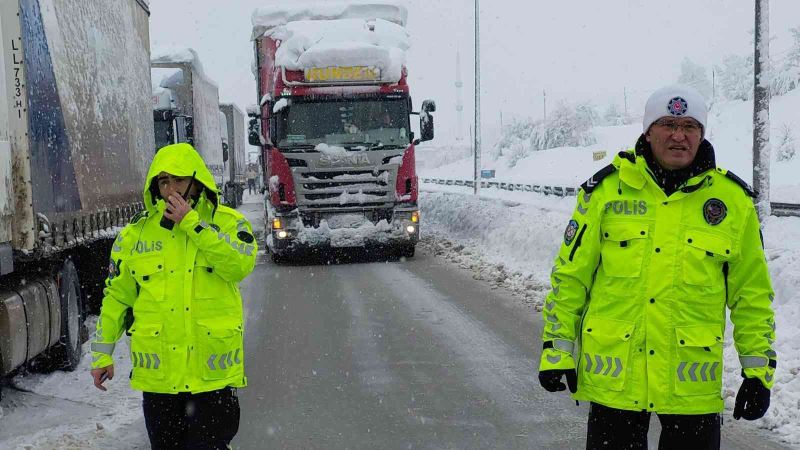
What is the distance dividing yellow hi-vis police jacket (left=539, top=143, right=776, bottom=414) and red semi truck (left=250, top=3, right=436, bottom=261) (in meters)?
11.8

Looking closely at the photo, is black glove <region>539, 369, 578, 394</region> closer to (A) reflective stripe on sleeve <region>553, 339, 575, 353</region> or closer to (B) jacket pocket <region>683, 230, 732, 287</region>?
(A) reflective stripe on sleeve <region>553, 339, 575, 353</region>

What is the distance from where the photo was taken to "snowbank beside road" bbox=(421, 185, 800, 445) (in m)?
6.24

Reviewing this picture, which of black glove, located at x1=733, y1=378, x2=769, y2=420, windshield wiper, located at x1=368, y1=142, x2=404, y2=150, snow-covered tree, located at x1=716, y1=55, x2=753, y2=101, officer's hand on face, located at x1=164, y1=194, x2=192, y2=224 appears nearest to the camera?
black glove, located at x1=733, y1=378, x2=769, y2=420

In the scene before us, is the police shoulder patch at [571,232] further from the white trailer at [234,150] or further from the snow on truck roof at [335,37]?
the white trailer at [234,150]

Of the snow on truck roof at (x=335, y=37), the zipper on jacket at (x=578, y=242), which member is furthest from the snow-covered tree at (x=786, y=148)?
the zipper on jacket at (x=578, y=242)

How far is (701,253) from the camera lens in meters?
3.19


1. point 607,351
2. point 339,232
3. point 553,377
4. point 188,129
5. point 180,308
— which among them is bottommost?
point 339,232

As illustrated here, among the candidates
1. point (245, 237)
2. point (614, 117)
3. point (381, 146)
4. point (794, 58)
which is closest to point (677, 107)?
point (245, 237)

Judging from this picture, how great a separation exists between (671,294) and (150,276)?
80.4 inches

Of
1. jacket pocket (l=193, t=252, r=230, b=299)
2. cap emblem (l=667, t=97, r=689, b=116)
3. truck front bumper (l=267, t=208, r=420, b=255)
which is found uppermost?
cap emblem (l=667, t=97, r=689, b=116)

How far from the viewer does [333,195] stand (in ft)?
49.5

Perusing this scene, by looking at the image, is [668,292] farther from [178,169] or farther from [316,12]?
[316,12]

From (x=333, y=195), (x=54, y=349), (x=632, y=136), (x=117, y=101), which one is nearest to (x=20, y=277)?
(x=54, y=349)

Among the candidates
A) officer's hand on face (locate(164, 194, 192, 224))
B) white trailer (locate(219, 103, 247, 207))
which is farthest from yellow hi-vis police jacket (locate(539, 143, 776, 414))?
white trailer (locate(219, 103, 247, 207))
